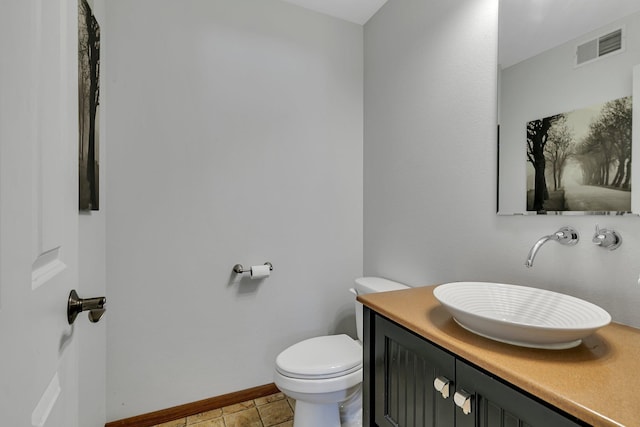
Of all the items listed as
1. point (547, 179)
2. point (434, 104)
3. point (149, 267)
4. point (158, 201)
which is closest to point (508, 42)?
point (434, 104)

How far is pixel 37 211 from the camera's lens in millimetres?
443

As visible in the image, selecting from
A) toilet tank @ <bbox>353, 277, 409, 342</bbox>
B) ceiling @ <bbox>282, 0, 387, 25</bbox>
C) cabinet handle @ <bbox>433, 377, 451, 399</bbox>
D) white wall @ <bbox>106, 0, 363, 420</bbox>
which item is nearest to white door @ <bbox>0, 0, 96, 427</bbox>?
cabinet handle @ <bbox>433, 377, 451, 399</bbox>

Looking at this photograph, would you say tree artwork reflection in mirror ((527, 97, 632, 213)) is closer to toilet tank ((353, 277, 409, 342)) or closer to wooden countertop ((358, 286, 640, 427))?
wooden countertop ((358, 286, 640, 427))

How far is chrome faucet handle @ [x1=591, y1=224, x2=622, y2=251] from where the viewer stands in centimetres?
87

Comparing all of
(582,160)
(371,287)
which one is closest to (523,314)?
(582,160)

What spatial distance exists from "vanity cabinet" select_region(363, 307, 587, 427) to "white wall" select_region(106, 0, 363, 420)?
0.92 metres

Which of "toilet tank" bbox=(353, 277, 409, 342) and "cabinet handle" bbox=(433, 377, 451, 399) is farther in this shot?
"toilet tank" bbox=(353, 277, 409, 342)

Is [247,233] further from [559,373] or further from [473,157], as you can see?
[559,373]

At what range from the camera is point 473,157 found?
1299mm

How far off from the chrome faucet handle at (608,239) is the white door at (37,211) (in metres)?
1.34

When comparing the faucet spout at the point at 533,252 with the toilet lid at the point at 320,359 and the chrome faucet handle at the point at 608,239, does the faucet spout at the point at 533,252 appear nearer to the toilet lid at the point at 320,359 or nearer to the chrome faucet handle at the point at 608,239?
the chrome faucet handle at the point at 608,239

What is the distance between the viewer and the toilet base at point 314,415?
1.37 meters

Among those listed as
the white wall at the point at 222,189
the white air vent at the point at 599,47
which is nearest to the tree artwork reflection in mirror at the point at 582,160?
the white air vent at the point at 599,47

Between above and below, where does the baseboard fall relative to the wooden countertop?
below
